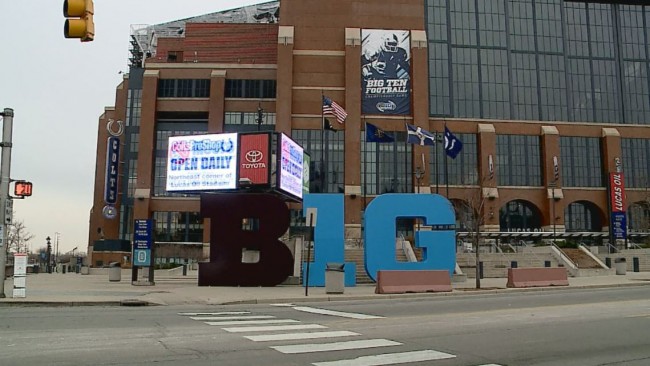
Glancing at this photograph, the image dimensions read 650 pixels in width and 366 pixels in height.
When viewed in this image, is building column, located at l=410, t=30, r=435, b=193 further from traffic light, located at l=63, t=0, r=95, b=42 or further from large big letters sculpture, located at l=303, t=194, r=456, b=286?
traffic light, located at l=63, t=0, r=95, b=42

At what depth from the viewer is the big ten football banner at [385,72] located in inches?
2623

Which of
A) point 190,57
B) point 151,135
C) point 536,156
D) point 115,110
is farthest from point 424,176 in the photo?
point 115,110

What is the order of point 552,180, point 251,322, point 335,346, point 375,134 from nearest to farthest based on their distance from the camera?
1. point 335,346
2. point 251,322
3. point 375,134
4. point 552,180

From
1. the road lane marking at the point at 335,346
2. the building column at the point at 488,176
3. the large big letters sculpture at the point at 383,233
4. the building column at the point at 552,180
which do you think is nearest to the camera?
the road lane marking at the point at 335,346

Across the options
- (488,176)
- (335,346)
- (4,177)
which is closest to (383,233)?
(4,177)

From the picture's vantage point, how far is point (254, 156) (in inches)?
1299

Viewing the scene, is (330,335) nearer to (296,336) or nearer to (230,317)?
(296,336)

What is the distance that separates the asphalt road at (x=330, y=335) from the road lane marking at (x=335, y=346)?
0.05 feet

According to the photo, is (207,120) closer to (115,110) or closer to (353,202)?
(115,110)

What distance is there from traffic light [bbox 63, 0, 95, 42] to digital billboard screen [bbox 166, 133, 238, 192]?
2362 centimetres

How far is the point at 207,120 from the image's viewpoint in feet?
242

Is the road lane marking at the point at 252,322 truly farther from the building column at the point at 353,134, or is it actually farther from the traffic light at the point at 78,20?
the building column at the point at 353,134

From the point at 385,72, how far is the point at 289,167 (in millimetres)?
36479

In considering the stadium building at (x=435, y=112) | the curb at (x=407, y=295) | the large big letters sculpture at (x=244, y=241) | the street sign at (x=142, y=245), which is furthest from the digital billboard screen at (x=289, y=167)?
the stadium building at (x=435, y=112)
